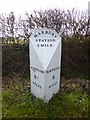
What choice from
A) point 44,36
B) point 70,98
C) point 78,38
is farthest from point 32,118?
point 78,38

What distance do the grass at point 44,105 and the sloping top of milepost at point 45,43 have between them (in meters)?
0.86

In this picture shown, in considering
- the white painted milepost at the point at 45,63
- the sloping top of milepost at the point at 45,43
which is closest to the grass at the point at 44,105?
the white painted milepost at the point at 45,63

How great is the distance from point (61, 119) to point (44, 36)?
167cm

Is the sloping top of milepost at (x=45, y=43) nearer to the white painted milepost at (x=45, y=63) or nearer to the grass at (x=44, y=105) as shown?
the white painted milepost at (x=45, y=63)

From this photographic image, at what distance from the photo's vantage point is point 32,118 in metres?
5.20

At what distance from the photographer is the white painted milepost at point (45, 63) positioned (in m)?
5.49

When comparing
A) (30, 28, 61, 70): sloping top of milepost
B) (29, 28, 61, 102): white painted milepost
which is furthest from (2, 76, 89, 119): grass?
(30, 28, 61, 70): sloping top of milepost

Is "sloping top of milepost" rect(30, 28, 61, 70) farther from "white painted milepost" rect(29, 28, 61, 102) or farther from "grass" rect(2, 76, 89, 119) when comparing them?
"grass" rect(2, 76, 89, 119)

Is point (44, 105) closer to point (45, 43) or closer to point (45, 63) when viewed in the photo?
point (45, 63)

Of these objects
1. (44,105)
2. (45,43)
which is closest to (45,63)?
(45,43)

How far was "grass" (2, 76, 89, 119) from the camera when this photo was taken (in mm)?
5305

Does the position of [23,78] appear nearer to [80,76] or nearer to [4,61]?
[4,61]

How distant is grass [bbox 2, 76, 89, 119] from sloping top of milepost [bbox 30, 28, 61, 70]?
865mm

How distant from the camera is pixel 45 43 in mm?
5684
